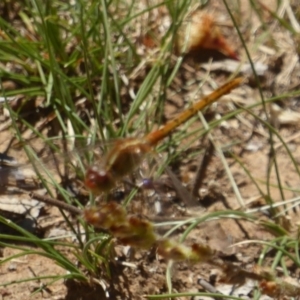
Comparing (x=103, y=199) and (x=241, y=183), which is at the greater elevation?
(x=103, y=199)

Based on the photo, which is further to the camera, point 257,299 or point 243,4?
point 243,4

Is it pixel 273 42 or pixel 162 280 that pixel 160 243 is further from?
pixel 273 42

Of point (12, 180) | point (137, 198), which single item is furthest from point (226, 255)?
point (12, 180)

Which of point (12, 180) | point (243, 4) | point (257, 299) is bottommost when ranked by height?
point (257, 299)

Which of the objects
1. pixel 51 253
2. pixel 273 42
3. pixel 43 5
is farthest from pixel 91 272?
pixel 273 42

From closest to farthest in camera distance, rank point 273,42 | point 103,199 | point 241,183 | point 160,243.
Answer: point 160,243 < point 103,199 < point 241,183 < point 273,42

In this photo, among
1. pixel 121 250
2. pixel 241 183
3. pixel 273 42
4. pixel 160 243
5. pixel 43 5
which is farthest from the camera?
pixel 273 42
